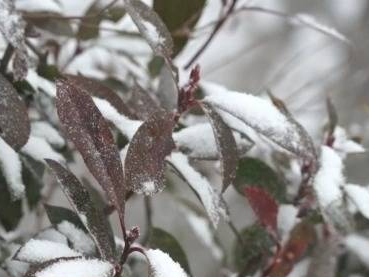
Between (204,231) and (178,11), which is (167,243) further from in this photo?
(204,231)

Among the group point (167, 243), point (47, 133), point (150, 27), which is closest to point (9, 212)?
point (47, 133)

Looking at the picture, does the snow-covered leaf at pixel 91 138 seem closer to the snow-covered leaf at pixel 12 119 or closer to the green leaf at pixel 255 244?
the snow-covered leaf at pixel 12 119

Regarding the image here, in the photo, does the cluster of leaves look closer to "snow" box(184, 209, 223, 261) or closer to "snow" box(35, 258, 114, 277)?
"snow" box(35, 258, 114, 277)

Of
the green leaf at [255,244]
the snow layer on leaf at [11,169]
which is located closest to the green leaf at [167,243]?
the green leaf at [255,244]

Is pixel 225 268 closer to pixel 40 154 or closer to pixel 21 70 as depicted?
pixel 40 154

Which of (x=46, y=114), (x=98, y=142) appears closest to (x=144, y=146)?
(x=98, y=142)
